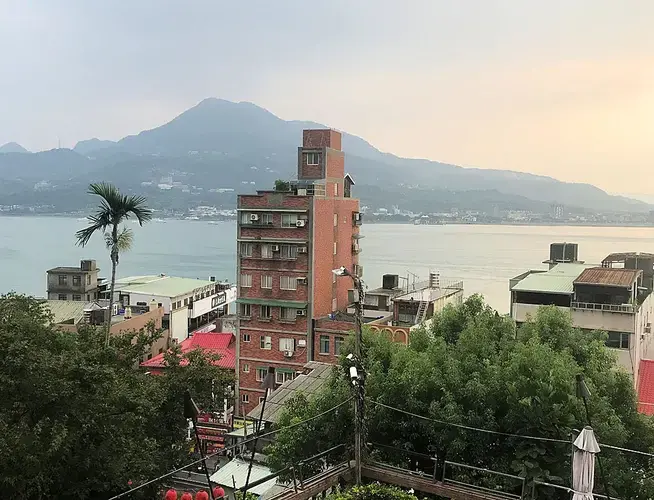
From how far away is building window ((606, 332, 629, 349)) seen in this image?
738 inches

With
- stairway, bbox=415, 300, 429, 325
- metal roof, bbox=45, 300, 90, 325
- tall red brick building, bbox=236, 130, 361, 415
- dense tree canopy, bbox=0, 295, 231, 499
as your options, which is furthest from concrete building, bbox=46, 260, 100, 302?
dense tree canopy, bbox=0, 295, 231, 499

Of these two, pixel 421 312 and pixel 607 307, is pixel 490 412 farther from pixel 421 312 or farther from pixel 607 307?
pixel 421 312

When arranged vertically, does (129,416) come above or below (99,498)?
above

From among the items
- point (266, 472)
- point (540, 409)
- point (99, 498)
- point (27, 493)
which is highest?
point (540, 409)

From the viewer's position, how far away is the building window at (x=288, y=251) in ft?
72.2

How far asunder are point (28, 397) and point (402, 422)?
19.2 feet

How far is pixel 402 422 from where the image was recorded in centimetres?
1033

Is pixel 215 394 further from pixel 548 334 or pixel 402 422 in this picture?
pixel 548 334

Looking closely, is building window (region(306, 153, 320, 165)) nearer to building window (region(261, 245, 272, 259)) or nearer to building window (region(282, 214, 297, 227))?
building window (region(282, 214, 297, 227))

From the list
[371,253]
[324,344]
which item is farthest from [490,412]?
[371,253]

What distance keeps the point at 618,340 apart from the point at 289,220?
455 inches

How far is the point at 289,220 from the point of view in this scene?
72.1ft

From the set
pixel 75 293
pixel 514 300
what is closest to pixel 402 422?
pixel 514 300

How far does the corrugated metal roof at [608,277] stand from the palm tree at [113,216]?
13.9 m
